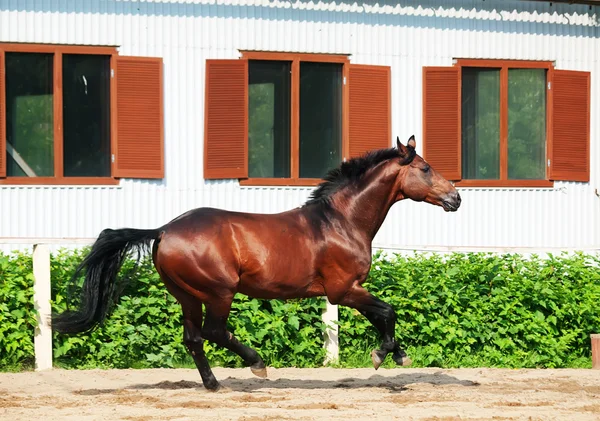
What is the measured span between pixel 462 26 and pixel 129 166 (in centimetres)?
538

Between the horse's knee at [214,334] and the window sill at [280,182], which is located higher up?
the window sill at [280,182]

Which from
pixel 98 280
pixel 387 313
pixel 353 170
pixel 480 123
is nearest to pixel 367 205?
pixel 353 170

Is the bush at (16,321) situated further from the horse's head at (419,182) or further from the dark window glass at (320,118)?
the dark window glass at (320,118)

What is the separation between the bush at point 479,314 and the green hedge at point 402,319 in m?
0.01

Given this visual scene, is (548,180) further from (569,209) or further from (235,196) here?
(235,196)

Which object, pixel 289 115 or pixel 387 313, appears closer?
pixel 387 313

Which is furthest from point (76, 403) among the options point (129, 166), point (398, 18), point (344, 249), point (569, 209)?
point (569, 209)

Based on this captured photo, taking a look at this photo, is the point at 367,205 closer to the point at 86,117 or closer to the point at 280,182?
the point at 280,182

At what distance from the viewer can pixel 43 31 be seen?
47.9 ft

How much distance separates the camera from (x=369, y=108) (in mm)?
16078

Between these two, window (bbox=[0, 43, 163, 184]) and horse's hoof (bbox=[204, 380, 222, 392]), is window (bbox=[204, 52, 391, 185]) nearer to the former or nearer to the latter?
window (bbox=[0, 43, 163, 184])

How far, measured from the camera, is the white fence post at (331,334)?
39.0 feet

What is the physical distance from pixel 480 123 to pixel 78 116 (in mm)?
6012

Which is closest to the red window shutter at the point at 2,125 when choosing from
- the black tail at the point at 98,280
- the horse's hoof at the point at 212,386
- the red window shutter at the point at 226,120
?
the red window shutter at the point at 226,120
